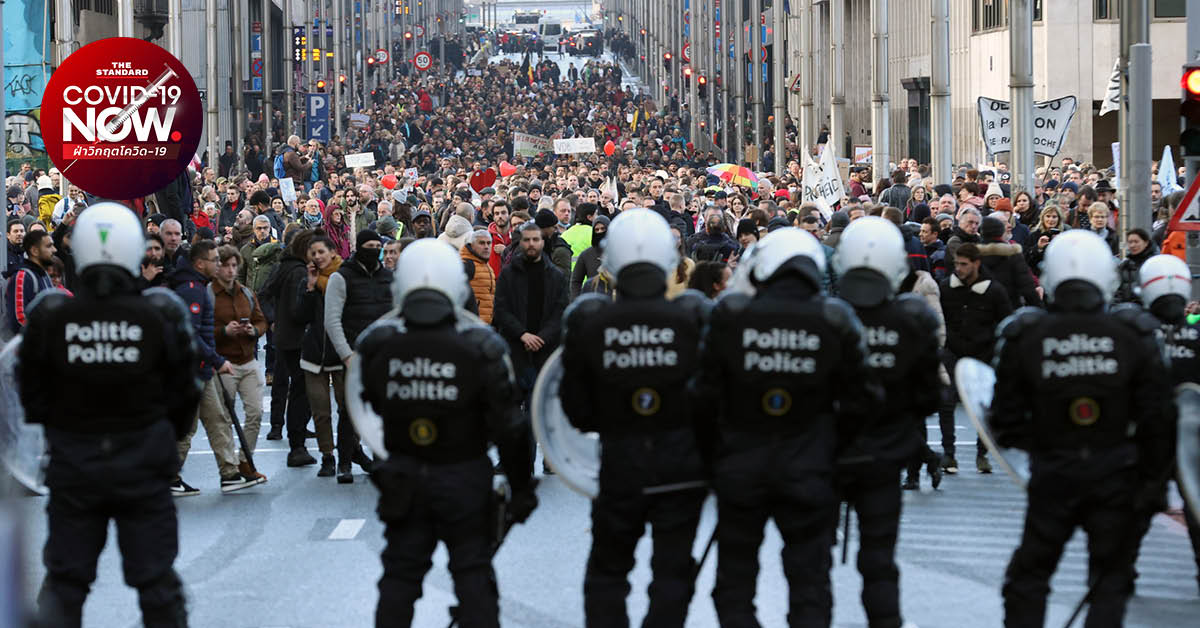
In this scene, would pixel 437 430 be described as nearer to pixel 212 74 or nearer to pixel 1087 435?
pixel 1087 435

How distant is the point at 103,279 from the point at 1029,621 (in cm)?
365

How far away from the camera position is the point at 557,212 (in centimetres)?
1972

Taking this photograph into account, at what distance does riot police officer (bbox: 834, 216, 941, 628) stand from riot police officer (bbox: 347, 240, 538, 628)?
138cm

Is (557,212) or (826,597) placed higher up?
(557,212)

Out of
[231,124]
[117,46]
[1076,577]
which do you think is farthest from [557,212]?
[231,124]

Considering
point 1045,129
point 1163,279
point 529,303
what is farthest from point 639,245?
point 1045,129

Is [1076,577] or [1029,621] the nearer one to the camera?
[1029,621]

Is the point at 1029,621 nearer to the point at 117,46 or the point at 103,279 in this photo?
the point at 103,279

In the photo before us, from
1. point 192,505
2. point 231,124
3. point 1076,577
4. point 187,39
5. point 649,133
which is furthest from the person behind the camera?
point 649,133

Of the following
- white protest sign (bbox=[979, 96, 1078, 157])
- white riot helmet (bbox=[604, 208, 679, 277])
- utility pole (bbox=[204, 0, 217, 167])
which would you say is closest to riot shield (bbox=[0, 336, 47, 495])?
white riot helmet (bbox=[604, 208, 679, 277])

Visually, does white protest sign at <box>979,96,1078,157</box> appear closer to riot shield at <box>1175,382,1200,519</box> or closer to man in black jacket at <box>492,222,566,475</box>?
man in black jacket at <box>492,222,566,475</box>

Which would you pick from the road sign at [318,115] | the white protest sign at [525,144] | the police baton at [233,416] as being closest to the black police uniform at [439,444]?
the police baton at [233,416]

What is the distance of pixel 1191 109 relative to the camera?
1384 cm

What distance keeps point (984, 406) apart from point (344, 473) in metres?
6.31
